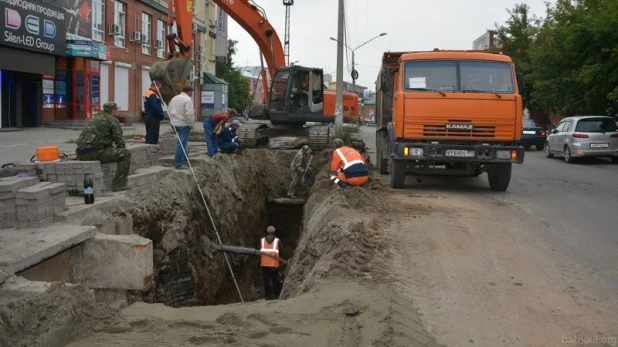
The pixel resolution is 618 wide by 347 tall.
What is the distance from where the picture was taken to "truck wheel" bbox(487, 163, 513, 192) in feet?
42.6

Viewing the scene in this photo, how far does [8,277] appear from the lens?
595cm

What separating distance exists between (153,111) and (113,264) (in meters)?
6.15

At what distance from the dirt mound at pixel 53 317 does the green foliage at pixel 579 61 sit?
2091cm

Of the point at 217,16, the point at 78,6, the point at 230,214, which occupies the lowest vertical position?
the point at 230,214

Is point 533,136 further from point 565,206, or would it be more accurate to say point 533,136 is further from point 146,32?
point 146,32

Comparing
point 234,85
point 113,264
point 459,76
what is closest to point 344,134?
point 459,76

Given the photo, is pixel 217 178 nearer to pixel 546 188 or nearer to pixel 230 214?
pixel 230 214

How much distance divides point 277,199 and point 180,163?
4483 mm

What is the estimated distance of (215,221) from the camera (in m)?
13.2

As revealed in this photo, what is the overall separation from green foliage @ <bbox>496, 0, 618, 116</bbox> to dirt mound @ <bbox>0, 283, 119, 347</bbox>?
2091cm

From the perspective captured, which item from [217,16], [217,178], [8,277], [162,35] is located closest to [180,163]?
[217,178]

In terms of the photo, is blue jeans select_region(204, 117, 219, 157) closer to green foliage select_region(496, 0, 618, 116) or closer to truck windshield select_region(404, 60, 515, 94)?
truck windshield select_region(404, 60, 515, 94)

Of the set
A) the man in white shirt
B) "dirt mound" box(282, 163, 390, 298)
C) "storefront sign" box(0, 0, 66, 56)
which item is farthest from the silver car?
"storefront sign" box(0, 0, 66, 56)

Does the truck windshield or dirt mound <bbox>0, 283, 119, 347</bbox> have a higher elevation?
the truck windshield
